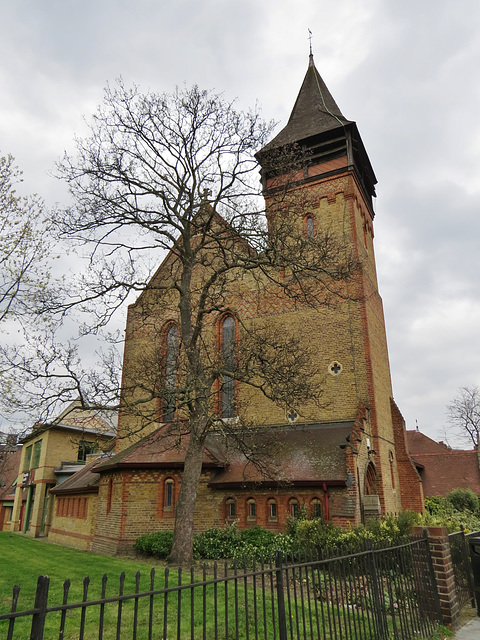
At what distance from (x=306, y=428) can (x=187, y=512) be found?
630 centimetres

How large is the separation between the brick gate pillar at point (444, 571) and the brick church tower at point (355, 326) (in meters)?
5.90

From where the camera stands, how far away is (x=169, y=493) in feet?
50.4

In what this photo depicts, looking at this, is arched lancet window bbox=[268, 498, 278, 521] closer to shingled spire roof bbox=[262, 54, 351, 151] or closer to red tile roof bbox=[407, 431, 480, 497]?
shingled spire roof bbox=[262, 54, 351, 151]

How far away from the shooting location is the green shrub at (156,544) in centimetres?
1309

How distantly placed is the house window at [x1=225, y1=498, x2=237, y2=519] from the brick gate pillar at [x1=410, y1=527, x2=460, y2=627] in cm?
855

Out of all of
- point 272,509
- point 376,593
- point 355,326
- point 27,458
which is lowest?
point 376,593

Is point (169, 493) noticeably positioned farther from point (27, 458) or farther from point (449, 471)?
point (449, 471)

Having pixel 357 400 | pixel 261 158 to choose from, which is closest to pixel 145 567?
pixel 357 400

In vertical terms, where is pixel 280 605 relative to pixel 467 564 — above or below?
above

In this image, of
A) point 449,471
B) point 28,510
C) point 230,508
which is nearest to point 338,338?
point 230,508

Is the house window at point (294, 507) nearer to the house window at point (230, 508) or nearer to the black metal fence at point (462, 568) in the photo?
the house window at point (230, 508)

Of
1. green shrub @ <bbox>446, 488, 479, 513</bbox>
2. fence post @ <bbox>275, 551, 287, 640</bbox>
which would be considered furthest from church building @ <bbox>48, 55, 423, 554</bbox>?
green shrub @ <bbox>446, 488, 479, 513</bbox>

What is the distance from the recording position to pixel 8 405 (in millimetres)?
11898

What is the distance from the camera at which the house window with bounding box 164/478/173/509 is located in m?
15.2
